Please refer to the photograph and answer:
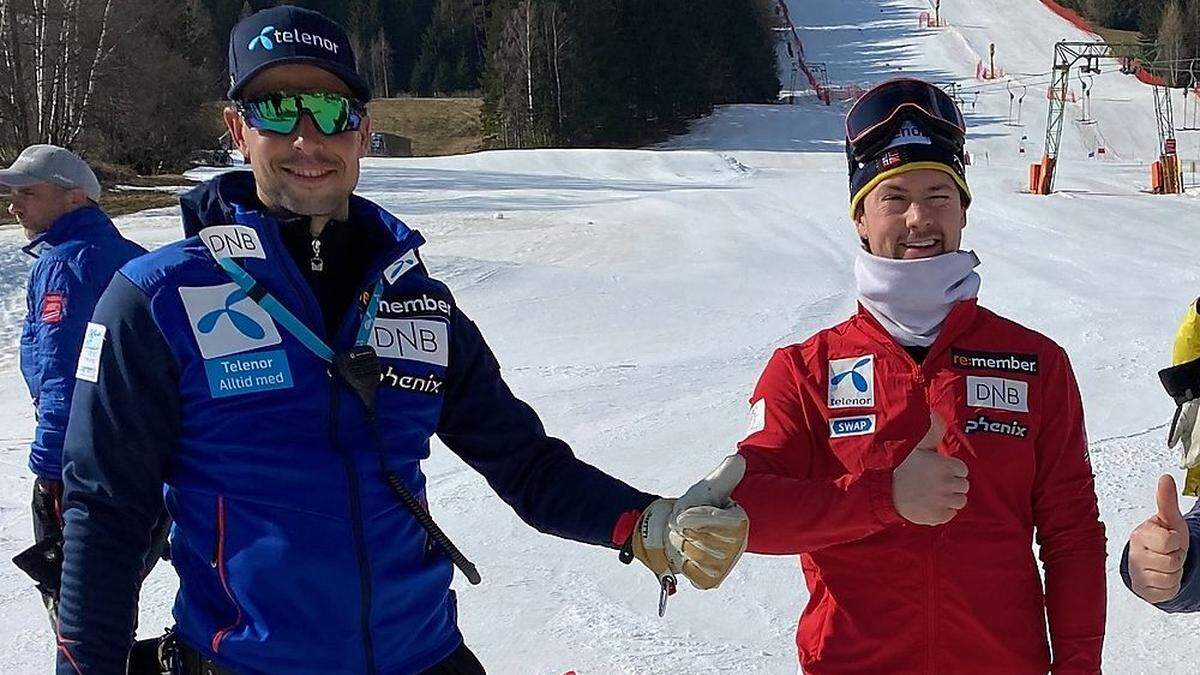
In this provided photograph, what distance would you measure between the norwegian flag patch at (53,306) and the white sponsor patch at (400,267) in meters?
1.95

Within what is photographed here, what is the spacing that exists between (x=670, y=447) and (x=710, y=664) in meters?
2.53

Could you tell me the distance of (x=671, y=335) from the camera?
922cm

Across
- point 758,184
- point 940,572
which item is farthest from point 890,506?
point 758,184

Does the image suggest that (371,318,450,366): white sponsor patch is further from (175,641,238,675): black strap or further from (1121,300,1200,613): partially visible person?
(1121,300,1200,613): partially visible person

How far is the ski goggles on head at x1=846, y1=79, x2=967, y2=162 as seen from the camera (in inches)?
90.6

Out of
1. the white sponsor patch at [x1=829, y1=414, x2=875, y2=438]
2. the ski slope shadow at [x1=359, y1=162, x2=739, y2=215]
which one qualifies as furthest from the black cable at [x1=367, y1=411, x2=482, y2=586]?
the ski slope shadow at [x1=359, y1=162, x2=739, y2=215]

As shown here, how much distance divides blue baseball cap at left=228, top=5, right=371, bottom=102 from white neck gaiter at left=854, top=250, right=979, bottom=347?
43.0 inches

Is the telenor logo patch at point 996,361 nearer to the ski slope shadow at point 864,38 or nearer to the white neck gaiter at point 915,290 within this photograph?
the white neck gaiter at point 915,290

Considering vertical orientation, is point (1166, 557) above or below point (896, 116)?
below

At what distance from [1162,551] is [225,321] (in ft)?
5.60

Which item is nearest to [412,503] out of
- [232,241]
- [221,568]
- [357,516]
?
[357,516]

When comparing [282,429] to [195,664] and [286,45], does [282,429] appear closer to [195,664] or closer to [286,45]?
[195,664]

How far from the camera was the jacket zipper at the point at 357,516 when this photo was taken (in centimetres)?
192

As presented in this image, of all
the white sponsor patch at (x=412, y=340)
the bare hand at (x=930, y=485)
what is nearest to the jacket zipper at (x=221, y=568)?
the white sponsor patch at (x=412, y=340)
